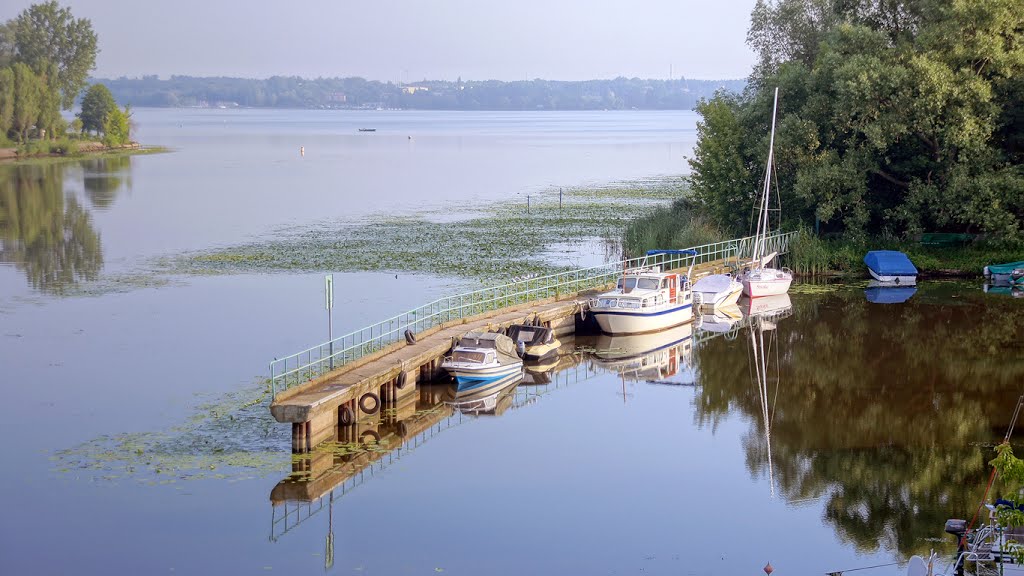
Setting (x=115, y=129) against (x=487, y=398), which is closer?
(x=487, y=398)

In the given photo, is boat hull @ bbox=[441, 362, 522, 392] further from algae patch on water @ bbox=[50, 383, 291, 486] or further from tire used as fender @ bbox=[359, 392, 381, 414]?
algae patch on water @ bbox=[50, 383, 291, 486]

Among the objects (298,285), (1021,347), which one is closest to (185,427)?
(298,285)

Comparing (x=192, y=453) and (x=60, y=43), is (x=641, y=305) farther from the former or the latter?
(x=60, y=43)

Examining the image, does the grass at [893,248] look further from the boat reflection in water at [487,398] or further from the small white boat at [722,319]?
the boat reflection in water at [487,398]

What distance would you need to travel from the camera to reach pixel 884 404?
3064cm

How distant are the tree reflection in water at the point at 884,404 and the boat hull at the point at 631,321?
1972 millimetres

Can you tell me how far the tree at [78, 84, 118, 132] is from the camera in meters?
147

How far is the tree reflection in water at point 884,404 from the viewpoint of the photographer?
76.1ft

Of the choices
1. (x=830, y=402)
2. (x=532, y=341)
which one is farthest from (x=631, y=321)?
(x=830, y=402)

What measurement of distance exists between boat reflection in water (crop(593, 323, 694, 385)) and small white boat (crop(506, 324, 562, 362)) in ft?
5.66

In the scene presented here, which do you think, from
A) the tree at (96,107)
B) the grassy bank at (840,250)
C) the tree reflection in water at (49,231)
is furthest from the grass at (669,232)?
the tree at (96,107)

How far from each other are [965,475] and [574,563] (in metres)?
9.69

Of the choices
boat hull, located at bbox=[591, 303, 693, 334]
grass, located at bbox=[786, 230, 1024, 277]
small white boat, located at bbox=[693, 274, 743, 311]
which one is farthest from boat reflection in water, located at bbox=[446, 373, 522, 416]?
grass, located at bbox=[786, 230, 1024, 277]

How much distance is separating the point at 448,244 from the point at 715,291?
57.1 ft
